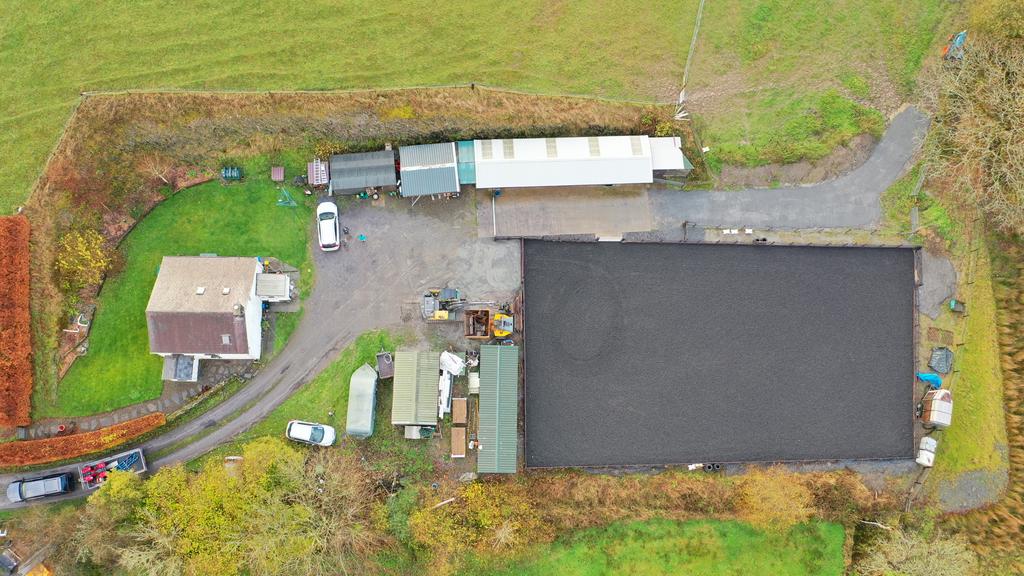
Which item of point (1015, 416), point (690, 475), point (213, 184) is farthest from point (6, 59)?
point (1015, 416)

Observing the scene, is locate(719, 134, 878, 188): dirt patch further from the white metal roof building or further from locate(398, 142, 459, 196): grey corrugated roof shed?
locate(398, 142, 459, 196): grey corrugated roof shed

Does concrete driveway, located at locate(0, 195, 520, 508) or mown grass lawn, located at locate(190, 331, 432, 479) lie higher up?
concrete driveway, located at locate(0, 195, 520, 508)

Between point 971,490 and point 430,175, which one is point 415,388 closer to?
point 430,175

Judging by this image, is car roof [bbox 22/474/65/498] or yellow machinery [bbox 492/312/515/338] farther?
yellow machinery [bbox 492/312/515/338]

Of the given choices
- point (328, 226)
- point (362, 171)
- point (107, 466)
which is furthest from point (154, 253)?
point (362, 171)

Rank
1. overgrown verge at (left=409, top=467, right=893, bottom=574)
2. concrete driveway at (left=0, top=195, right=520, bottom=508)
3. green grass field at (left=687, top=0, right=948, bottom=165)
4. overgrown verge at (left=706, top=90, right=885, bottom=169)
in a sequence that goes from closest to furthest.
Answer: overgrown verge at (left=409, top=467, right=893, bottom=574) → concrete driveway at (left=0, top=195, right=520, bottom=508) → overgrown verge at (left=706, top=90, right=885, bottom=169) → green grass field at (left=687, top=0, right=948, bottom=165)

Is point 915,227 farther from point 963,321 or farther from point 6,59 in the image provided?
point 6,59

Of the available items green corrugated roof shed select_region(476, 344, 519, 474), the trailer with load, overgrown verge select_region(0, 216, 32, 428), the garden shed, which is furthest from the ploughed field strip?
overgrown verge select_region(0, 216, 32, 428)
